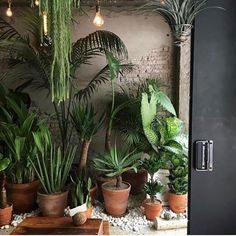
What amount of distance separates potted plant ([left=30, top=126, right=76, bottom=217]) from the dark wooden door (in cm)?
197

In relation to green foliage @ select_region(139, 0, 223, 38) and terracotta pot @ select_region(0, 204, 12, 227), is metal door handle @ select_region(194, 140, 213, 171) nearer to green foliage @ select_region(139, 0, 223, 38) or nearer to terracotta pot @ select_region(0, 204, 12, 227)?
green foliage @ select_region(139, 0, 223, 38)

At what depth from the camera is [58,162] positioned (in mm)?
2893

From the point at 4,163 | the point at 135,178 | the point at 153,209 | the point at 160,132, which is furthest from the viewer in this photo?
the point at 135,178

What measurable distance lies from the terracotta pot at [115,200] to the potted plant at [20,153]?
0.79 metres

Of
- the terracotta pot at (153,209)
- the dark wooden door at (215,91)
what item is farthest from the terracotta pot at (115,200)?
the dark wooden door at (215,91)

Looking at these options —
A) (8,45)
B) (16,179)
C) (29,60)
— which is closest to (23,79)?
(29,60)

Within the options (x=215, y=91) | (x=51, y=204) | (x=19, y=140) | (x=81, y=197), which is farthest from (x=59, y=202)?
(x=215, y=91)

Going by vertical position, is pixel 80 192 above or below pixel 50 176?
below

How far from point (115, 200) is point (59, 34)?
242cm

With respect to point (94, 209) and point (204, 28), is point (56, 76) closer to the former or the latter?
point (204, 28)

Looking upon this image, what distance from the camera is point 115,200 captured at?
3.01 m

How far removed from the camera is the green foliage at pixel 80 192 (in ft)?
9.46

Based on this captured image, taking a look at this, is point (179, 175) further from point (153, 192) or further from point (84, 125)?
point (84, 125)

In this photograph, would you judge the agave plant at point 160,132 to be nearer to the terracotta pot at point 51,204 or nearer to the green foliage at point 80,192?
the green foliage at point 80,192
